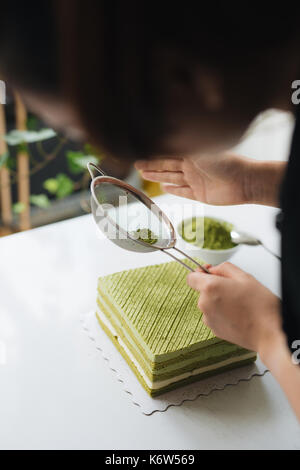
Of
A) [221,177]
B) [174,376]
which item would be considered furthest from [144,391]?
[221,177]

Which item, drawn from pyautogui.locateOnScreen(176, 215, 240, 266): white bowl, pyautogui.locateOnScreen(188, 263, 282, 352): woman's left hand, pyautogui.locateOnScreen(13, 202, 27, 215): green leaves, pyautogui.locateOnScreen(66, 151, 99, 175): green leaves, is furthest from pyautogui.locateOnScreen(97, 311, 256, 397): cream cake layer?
pyautogui.locateOnScreen(13, 202, 27, 215): green leaves

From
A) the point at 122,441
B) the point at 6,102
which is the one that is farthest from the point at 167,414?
the point at 6,102

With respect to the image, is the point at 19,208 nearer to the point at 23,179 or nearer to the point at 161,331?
the point at 23,179

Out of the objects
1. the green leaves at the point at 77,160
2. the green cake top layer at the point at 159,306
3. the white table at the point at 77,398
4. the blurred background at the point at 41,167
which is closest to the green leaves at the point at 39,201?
the blurred background at the point at 41,167

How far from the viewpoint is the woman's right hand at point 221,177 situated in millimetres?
904

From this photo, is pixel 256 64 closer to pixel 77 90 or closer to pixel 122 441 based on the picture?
pixel 77 90

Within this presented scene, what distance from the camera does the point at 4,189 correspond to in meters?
2.00

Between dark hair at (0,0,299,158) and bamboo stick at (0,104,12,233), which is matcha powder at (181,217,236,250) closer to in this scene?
dark hair at (0,0,299,158)

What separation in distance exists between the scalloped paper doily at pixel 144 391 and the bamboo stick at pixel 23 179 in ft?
4.03

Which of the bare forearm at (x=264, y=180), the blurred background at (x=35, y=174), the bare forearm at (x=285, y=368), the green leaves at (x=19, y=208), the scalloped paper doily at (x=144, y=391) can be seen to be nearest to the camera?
the bare forearm at (x=285, y=368)

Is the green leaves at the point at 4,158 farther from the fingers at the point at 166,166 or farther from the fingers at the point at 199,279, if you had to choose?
the fingers at the point at 199,279

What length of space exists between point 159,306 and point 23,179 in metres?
1.43

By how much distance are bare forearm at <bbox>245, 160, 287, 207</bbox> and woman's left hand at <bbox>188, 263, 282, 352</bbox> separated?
0.86 feet

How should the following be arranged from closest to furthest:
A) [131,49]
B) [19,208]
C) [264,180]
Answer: [131,49], [264,180], [19,208]
